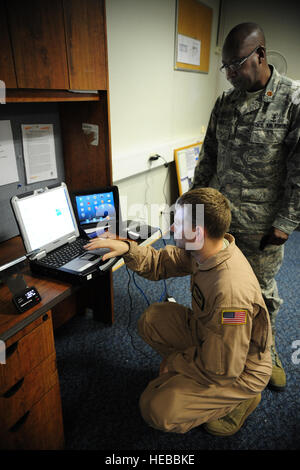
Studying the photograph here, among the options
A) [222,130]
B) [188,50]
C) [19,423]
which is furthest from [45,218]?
[188,50]

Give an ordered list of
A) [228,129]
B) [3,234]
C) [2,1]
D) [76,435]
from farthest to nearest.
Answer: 1. [228,129]
2. [3,234]
3. [76,435]
4. [2,1]

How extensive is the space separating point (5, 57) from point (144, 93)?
1.63 meters

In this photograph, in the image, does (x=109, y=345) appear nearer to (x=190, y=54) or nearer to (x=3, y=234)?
(x=3, y=234)

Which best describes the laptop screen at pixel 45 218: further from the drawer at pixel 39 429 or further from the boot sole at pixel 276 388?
the boot sole at pixel 276 388

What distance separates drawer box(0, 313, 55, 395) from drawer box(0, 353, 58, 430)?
0.03 m

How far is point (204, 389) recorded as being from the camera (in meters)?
1.19

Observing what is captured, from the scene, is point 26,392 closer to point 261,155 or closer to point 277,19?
point 261,155

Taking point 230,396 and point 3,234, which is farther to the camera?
point 3,234

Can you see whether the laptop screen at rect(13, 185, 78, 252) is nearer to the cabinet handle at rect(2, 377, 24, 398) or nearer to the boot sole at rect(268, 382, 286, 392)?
the cabinet handle at rect(2, 377, 24, 398)

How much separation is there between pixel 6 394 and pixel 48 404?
0.76 ft

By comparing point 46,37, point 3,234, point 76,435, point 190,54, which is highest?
point 190,54

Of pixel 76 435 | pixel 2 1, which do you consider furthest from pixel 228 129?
pixel 76 435

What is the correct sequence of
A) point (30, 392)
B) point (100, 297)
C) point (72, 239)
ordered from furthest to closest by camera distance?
1. point (100, 297)
2. point (72, 239)
3. point (30, 392)

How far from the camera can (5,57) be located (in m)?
1.03
